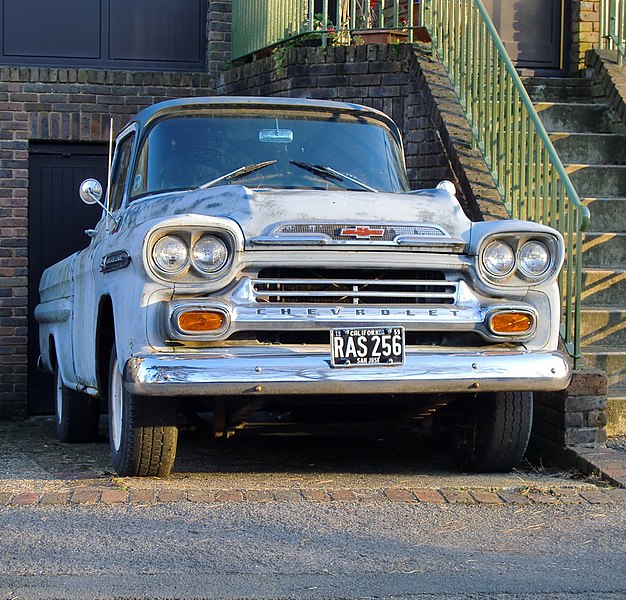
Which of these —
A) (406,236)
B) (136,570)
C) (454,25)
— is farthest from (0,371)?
(136,570)

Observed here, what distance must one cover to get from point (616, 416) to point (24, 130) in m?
5.98

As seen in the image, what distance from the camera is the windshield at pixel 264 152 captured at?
21.3ft

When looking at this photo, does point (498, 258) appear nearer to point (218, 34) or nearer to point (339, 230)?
point (339, 230)

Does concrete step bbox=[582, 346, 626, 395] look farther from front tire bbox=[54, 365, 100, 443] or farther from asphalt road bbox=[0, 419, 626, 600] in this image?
front tire bbox=[54, 365, 100, 443]

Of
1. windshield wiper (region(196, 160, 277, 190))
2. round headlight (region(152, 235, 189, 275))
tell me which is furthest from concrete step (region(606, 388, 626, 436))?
round headlight (region(152, 235, 189, 275))

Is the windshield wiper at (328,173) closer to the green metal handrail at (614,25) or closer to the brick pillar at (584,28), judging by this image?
the green metal handrail at (614,25)

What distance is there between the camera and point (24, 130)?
34.6 ft

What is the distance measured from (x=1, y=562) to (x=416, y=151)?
5.78 meters

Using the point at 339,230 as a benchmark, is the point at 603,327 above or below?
below

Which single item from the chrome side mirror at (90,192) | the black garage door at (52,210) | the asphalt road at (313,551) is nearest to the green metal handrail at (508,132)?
the asphalt road at (313,551)

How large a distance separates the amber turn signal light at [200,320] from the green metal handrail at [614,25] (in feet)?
22.5

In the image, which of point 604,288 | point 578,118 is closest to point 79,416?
point 604,288

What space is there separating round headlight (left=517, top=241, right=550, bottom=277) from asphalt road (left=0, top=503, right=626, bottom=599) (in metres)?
1.15

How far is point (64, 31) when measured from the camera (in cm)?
1095
